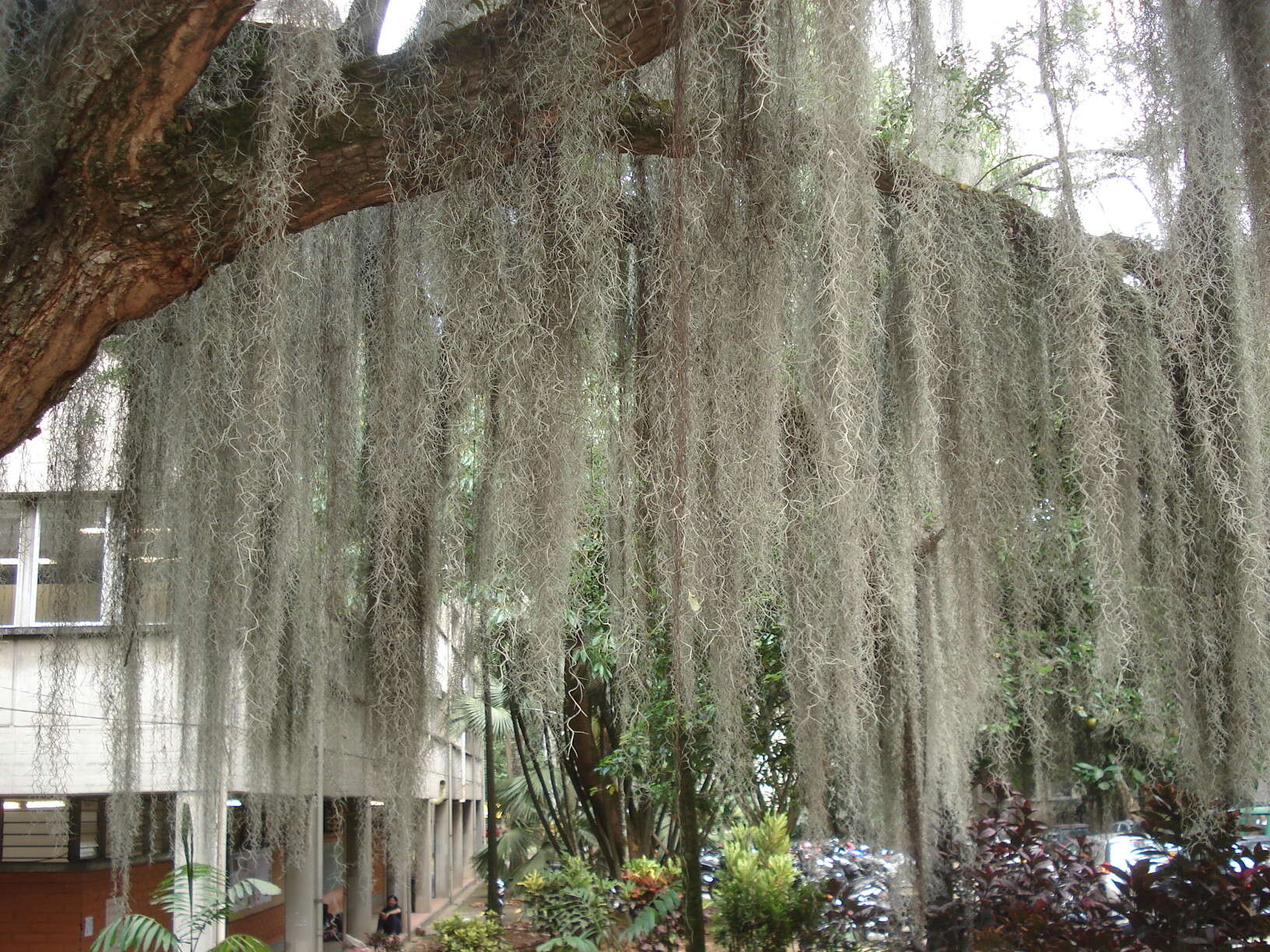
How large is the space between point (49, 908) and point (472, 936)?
282cm

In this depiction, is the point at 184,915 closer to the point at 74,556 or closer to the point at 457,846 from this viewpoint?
the point at 74,556

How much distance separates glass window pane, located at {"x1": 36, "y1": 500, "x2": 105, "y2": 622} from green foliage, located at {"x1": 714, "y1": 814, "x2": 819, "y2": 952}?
4350 mm

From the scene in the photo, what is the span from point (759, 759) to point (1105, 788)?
1.93 m

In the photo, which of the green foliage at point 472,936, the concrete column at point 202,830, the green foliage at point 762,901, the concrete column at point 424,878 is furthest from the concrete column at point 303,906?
the concrete column at point 424,878

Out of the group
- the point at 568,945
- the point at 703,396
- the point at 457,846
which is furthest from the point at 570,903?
the point at 457,846

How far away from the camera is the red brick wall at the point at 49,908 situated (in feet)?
23.2

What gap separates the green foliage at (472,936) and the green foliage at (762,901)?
5.23ft

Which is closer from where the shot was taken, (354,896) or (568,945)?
(568,945)

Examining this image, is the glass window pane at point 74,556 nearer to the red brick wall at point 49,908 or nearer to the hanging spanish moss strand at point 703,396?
the hanging spanish moss strand at point 703,396

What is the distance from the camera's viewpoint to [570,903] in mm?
7512

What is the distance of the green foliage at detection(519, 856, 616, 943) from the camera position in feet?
24.1

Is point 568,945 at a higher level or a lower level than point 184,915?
lower

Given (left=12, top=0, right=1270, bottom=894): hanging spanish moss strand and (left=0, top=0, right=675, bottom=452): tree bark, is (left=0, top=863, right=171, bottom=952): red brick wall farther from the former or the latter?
(left=0, top=0, right=675, bottom=452): tree bark

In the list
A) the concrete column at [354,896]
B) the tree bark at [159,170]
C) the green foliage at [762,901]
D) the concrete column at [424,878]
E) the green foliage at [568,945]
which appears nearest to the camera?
the tree bark at [159,170]
